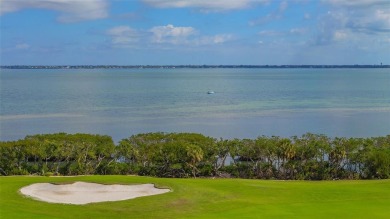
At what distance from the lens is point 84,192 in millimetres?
31266

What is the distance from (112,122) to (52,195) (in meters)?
51.6

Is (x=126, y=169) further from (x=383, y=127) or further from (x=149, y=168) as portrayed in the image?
(x=383, y=127)

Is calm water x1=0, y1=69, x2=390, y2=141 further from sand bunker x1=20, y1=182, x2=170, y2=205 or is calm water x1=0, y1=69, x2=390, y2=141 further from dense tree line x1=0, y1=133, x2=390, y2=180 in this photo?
sand bunker x1=20, y1=182, x2=170, y2=205

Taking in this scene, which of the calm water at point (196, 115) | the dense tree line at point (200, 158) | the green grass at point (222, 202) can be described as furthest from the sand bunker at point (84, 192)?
the calm water at point (196, 115)

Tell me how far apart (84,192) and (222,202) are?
8.64 meters

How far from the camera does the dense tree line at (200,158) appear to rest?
4378cm

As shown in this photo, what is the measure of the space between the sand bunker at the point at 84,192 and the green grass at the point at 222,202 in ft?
2.68

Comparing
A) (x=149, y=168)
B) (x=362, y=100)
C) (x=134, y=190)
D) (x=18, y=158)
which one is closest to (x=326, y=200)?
(x=134, y=190)

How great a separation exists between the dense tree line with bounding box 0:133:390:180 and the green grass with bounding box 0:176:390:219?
976cm

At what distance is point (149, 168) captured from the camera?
4522 centimetres

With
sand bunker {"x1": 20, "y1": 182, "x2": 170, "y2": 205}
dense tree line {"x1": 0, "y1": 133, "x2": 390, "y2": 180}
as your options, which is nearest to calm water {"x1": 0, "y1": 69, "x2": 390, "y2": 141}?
dense tree line {"x1": 0, "y1": 133, "x2": 390, "y2": 180}

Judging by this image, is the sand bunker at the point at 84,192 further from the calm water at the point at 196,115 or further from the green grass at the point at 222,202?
the calm water at the point at 196,115

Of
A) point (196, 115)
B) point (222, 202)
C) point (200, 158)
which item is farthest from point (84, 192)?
point (196, 115)

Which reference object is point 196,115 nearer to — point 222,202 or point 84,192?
point 84,192
